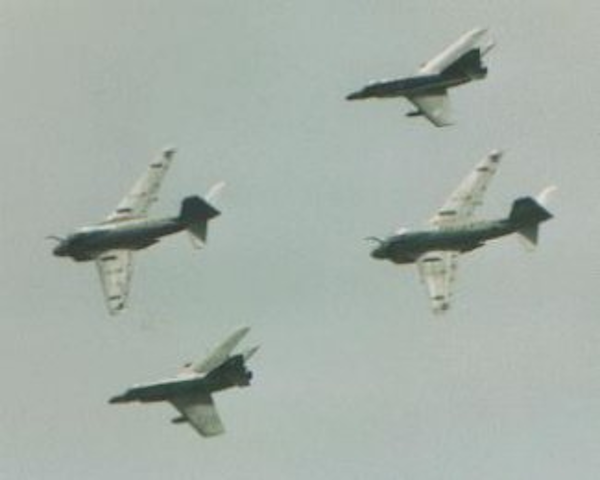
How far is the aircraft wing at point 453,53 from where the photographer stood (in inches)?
7352

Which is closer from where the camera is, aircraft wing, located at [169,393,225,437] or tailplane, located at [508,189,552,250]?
aircraft wing, located at [169,393,225,437]

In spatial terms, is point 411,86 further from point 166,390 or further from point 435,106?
point 166,390

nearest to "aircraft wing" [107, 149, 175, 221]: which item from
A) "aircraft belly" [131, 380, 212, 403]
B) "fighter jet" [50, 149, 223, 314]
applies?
"fighter jet" [50, 149, 223, 314]

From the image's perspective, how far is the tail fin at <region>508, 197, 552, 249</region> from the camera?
577ft

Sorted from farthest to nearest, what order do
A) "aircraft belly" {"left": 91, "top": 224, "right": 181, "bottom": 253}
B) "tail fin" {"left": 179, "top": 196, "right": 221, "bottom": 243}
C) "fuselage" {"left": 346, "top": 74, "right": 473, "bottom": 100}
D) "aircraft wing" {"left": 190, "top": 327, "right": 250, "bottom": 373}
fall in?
"fuselage" {"left": 346, "top": 74, "right": 473, "bottom": 100} < "aircraft belly" {"left": 91, "top": 224, "right": 181, "bottom": 253} < "tail fin" {"left": 179, "top": 196, "right": 221, "bottom": 243} < "aircraft wing" {"left": 190, "top": 327, "right": 250, "bottom": 373}

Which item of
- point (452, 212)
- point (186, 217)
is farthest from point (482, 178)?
point (186, 217)

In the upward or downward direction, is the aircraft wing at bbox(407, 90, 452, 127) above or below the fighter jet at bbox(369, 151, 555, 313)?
above

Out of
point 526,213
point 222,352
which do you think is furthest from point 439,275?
point 222,352

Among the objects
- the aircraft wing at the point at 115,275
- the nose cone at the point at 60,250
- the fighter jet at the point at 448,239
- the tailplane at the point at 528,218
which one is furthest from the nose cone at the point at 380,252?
the nose cone at the point at 60,250

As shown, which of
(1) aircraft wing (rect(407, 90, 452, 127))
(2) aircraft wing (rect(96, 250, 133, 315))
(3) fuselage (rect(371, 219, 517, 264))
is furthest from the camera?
(1) aircraft wing (rect(407, 90, 452, 127))

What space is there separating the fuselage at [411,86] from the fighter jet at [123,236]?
1555cm

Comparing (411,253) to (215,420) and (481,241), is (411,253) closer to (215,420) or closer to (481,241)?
(481,241)

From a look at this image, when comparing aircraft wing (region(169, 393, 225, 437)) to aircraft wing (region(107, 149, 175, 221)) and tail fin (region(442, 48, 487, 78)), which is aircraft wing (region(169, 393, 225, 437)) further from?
tail fin (region(442, 48, 487, 78))

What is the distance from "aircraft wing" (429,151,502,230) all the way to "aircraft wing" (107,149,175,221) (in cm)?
2240
